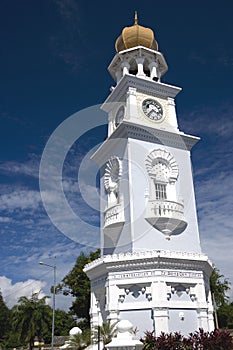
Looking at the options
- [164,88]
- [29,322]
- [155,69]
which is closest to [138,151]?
[164,88]

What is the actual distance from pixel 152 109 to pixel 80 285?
18893 mm

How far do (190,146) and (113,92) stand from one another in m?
7.33

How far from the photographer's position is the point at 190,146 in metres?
28.6

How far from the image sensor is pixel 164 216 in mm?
24172

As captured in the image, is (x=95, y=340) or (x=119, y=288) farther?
(x=119, y=288)

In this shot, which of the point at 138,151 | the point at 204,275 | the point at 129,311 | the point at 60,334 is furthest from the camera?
the point at 60,334

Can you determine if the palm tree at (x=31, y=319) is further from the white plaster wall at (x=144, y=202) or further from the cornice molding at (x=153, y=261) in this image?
the white plaster wall at (x=144, y=202)

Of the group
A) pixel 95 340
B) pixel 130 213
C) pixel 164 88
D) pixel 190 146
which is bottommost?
pixel 95 340

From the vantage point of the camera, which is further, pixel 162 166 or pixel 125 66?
pixel 125 66

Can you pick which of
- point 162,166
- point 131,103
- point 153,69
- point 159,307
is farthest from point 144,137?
point 159,307

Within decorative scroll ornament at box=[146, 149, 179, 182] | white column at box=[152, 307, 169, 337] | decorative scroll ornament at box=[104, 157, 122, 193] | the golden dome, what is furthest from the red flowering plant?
the golden dome

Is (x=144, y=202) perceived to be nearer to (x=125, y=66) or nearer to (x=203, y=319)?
(x=203, y=319)

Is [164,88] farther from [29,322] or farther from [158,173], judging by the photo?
[29,322]

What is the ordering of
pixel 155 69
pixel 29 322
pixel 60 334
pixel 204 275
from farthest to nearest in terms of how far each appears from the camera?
1. pixel 60 334
2. pixel 29 322
3. pixel 155 69
4. pixel 204 275
